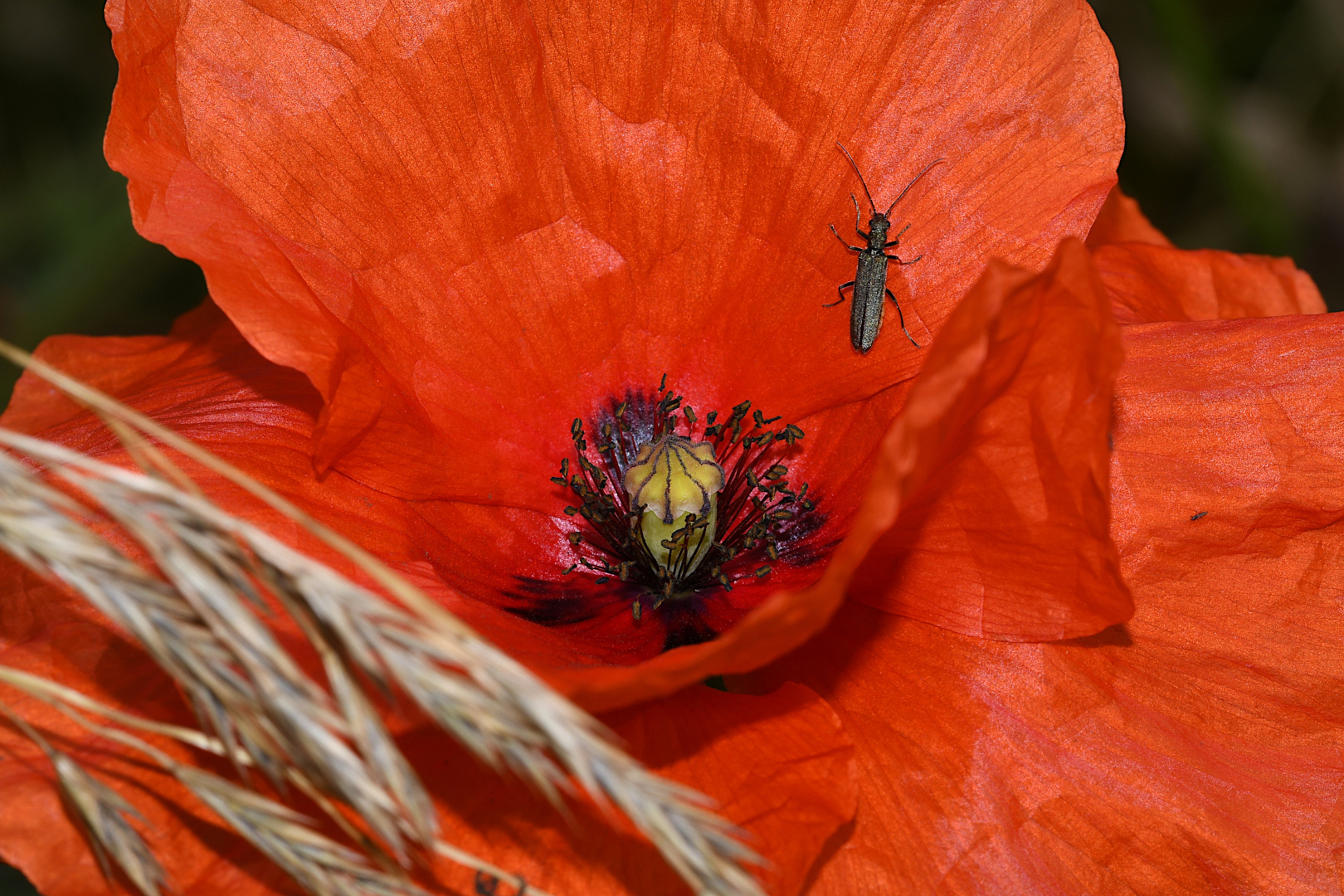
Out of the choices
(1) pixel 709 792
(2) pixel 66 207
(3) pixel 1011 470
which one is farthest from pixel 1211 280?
(2) pixel 66 207

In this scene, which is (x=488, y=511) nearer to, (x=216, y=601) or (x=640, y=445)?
(x=640, y=445)

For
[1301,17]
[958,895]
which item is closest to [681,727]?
[958,895]

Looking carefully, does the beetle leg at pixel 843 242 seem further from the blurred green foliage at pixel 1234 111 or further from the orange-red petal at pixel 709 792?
the blurred green foliage at pixel 1234 111

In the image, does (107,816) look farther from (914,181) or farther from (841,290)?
(914,181)

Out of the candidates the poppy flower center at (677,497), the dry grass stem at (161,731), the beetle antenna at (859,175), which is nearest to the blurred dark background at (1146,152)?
the beetle antenna at (859,175)

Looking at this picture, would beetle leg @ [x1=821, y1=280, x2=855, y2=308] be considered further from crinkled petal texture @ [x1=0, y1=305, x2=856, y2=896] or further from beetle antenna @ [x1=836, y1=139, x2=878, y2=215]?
crinkled petal texture @ [x1=0, y1=305, x2=856, y2=896]
